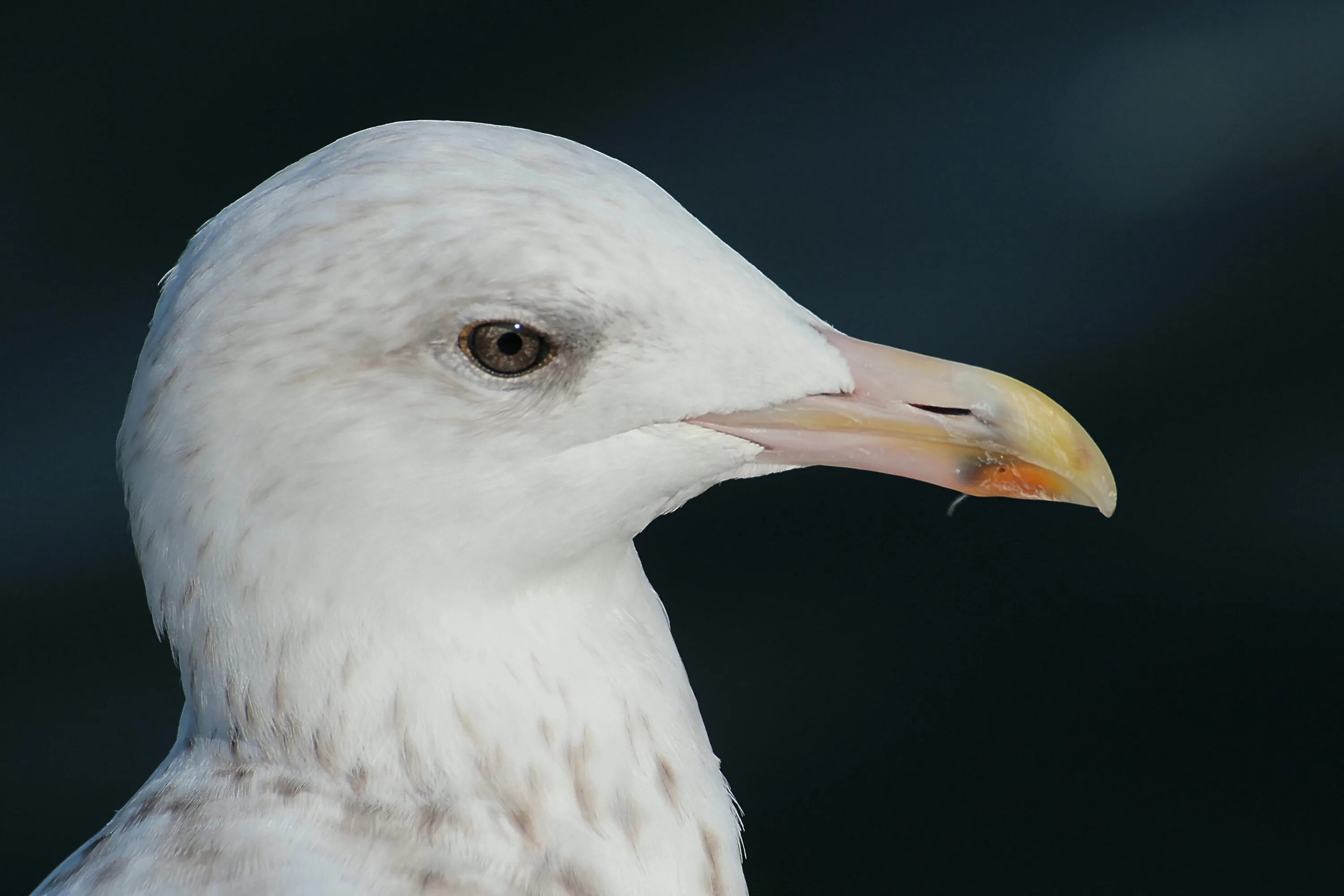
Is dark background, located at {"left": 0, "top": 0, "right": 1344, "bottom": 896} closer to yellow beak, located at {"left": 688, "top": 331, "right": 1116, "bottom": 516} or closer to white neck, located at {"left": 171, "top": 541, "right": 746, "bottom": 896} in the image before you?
white neck, located at {"left": 171, "top": 541, "right": 746, "bottom": 896}

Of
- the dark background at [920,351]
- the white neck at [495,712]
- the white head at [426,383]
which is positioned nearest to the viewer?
the white head at [426,383]

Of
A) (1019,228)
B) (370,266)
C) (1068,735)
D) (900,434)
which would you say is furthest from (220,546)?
(1019,228)

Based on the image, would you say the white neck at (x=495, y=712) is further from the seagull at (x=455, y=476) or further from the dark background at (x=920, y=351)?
the dark background at (x=920, y=351)

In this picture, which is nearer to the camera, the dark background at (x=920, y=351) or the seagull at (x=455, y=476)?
the seagull at (x=455, y=476)

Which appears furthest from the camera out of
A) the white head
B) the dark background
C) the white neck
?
the dark background

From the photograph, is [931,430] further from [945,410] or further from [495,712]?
[495,712]

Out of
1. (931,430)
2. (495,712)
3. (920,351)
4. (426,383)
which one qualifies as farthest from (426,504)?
(920,351)

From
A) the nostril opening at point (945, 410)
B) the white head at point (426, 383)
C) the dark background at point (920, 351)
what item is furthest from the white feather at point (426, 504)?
the dark background at point (920, 351)

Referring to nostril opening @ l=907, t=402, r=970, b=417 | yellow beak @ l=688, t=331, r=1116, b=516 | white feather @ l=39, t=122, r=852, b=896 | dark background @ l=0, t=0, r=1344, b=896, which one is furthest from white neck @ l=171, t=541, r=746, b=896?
dark background @ l=0, t=0, r=1344, b=896
